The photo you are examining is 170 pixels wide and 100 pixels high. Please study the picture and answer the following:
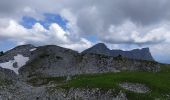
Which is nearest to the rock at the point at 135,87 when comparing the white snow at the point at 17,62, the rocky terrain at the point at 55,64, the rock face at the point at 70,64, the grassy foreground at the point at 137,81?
the grassy foreground at the point at 137,81

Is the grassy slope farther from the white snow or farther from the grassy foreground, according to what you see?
the white snow

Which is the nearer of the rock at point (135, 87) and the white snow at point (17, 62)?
the rock at point (135, 87)

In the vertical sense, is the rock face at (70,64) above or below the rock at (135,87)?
above

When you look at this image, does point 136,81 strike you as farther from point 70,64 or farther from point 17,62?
point 17,62

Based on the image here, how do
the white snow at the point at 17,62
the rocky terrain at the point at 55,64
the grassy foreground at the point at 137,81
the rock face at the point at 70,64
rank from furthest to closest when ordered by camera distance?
the white snow at the point at 17,62
the rock face at the point at 70,64
the rocky terrain at the point at 55,64
the grassy foreground at the point at 137,81

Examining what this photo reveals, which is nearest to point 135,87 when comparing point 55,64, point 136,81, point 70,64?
point 136,81

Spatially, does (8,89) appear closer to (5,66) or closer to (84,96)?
(84,96)

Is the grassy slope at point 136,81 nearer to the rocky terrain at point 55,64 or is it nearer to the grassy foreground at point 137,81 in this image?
the grassy foreground at point 137,81

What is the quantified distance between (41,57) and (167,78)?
44.1 metres

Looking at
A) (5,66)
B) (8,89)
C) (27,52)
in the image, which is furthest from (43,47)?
(8,89)

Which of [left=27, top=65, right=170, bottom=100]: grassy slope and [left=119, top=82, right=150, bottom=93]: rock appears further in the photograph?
[left=119, top=82, right=150, bottom=93]: rock

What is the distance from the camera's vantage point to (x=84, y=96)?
64188 millimetres

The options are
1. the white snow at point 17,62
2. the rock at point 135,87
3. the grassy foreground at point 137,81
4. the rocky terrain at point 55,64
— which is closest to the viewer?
the grassy foreground at point 137,81

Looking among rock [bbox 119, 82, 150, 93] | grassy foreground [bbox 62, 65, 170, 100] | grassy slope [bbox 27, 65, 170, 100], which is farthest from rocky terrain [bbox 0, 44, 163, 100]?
rock [bbox 119, 82, 150, 93]
